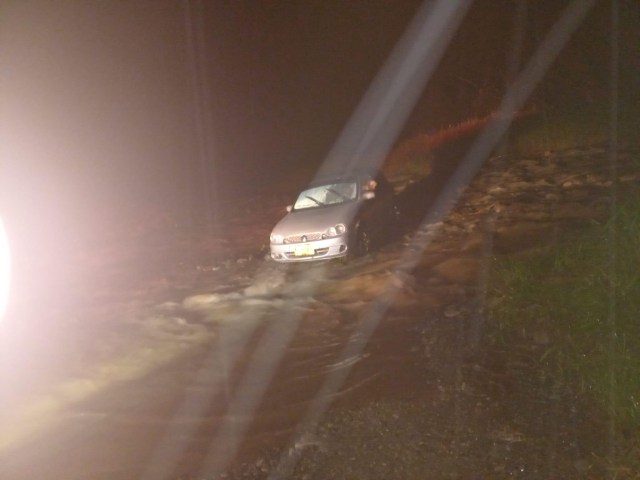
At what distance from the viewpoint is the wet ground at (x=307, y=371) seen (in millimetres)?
5246

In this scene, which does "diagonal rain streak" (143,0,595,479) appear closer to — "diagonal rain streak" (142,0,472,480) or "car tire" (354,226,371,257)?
"diagonal rain streak" (142,0,472,480)

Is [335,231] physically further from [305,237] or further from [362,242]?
[362,242]

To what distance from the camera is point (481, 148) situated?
782 inches

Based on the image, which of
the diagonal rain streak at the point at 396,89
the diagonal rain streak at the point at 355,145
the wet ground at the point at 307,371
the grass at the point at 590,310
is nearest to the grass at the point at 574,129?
the wet ground at the point at 307,371

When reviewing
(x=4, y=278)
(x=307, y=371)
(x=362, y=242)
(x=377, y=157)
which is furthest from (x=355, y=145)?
(x=307, y=371)

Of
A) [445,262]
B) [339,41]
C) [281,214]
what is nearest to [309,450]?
[445,262]

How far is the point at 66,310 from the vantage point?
40.5 ft

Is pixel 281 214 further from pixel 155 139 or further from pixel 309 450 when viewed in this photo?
pixel 309 450

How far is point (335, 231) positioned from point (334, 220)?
22 centimetres

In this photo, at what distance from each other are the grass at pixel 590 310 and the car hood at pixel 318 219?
3355 mm

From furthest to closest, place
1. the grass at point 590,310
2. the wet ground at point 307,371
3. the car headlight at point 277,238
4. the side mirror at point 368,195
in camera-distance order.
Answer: the side mirror at point 368,195
the car headlight at point 277,238
the grass at point 590,310
the wet ground at point 307,371

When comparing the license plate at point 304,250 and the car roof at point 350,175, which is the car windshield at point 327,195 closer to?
the car roof at point 350,175

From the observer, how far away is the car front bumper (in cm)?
1146

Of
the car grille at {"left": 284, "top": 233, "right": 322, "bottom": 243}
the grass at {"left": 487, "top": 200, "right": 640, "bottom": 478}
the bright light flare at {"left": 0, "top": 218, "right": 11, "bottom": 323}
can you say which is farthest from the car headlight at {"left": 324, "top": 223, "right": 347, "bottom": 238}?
the bright light flare at {"left": 0, "top": 218, "right": 11, "bottom": 323}
